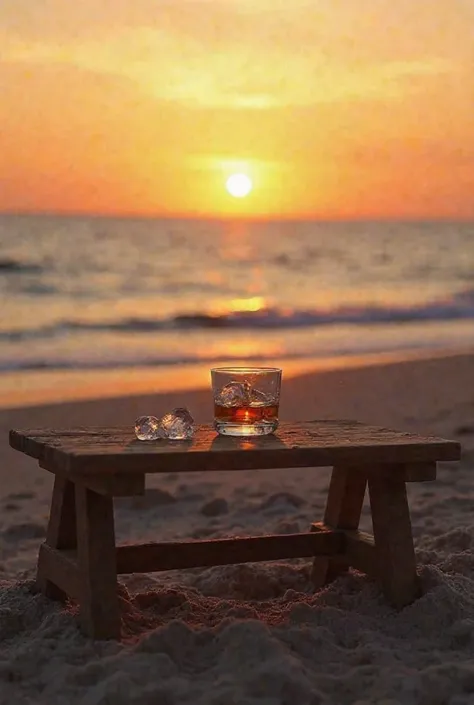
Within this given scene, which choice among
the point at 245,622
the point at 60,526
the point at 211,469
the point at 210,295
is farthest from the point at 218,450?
the point at 210,295

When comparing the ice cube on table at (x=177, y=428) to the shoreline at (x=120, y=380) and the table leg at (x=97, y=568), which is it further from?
the shoreline at (x=120, y=380)

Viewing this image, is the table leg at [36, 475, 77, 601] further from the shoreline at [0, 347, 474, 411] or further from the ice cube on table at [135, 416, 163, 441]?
the shoreline at [0, 347, 474, 411]

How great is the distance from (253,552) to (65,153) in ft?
76.5

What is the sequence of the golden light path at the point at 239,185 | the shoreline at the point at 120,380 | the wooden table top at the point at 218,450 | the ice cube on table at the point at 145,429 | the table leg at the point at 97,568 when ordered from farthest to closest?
the golden light path at the point at 239,185, the shoreline at the point at 120,380, the ice cube on table at the point at 145,429, the table leg at the point at 97,568, the wooden table top at the point at 218,450

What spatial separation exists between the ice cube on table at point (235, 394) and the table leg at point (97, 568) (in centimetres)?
50

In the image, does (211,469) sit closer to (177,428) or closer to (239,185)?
(177,428)

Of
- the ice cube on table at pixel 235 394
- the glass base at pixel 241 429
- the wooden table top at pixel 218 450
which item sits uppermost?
the ice cube on table at pixel 235 394

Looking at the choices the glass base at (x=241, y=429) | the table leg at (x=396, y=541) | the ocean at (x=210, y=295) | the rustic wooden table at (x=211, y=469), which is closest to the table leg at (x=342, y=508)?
the rustic wooden table at (x=211, y=469)

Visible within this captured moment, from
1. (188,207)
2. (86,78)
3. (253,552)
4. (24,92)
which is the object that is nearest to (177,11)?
(86,78)

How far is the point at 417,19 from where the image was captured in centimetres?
1138

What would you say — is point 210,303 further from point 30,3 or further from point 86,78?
point 30,3

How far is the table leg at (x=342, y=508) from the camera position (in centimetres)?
392

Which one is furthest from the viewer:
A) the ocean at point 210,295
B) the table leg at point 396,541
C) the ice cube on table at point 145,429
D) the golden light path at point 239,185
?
the golden light path at point 239,185

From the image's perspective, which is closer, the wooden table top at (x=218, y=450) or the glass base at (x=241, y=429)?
the wooden table top at (x=218, y=450)
